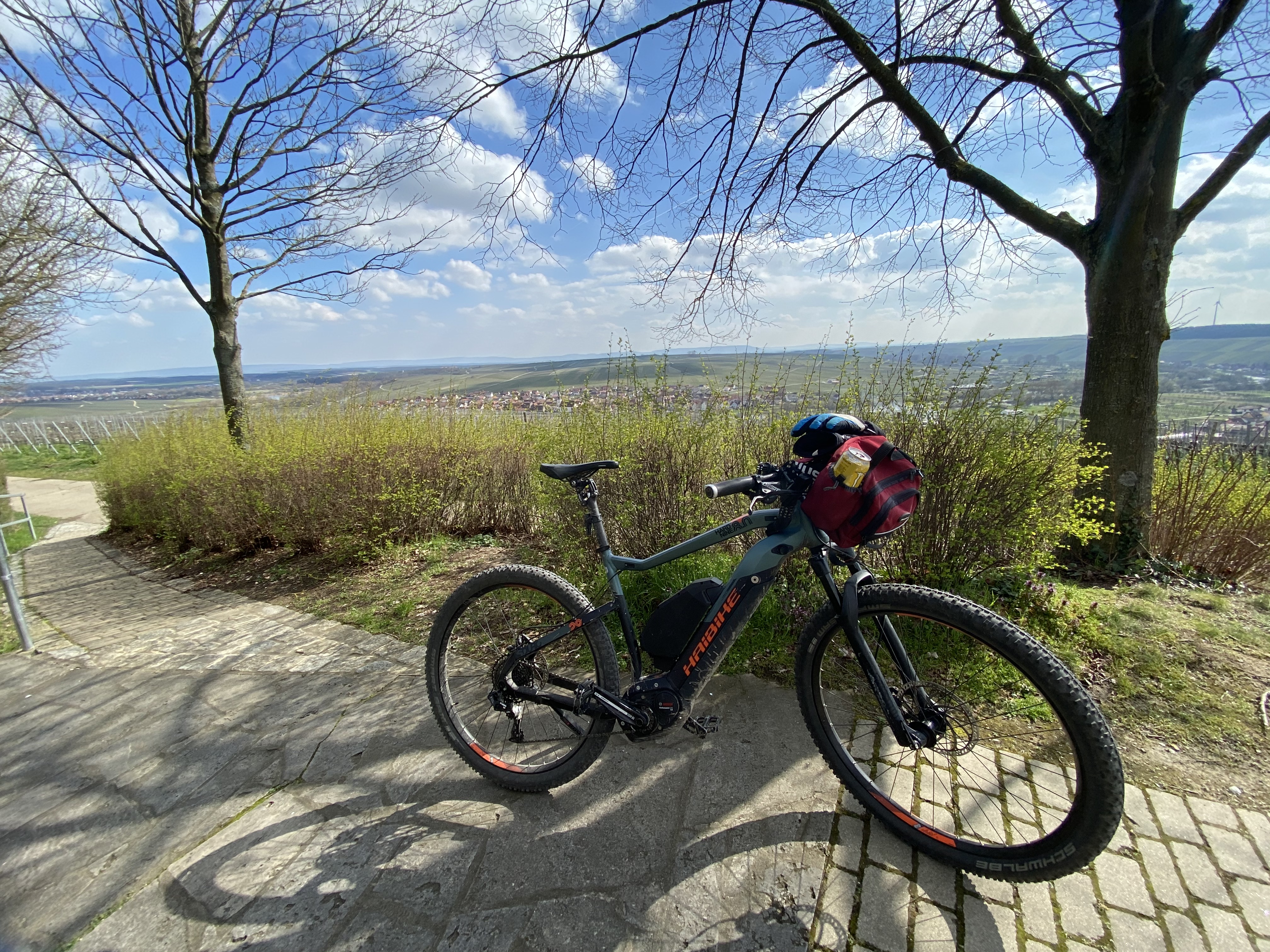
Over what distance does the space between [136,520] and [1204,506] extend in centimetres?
1195

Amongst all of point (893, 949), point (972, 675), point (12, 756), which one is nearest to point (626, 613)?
point (893, 949)

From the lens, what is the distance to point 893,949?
1.37 metres

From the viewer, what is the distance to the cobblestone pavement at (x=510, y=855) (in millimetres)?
1443

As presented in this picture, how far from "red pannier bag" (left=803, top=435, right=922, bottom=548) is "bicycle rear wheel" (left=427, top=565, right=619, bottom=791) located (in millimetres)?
889

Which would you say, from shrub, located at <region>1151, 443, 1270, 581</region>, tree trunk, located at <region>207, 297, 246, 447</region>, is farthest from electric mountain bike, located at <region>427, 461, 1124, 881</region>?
tree trunk, located at <region>207, 297, 246, 447</region>

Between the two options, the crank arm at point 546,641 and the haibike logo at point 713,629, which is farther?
the crank arm at point 546,641

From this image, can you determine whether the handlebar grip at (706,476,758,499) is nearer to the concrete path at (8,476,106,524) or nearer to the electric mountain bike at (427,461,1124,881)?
the electric mountain bike at (427,461,1124,881)

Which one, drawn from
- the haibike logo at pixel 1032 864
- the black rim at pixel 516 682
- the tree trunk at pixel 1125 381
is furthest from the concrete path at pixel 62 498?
the tree trunk at pixel 1125 381

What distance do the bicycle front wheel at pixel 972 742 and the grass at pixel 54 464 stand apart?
71.4 feet

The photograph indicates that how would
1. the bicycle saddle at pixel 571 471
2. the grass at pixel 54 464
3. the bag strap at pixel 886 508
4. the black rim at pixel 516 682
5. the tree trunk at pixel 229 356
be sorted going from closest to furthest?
the bag strap at pixel 886 508 < the bicycle saddle at pixel 571 471 < the black rim at pixel 516 682 < the tree trunk at pixel 229 356 < the grass at pixel 54 464

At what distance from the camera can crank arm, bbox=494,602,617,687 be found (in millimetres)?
1949

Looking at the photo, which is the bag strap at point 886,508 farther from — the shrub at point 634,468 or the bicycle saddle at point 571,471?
the shrub at point 634,468

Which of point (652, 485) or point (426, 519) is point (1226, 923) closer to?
point (652, 485)

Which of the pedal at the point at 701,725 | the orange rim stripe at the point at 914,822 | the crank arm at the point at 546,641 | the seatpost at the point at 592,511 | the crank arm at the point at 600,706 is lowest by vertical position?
the orange rim stripe at the point at 914,822
